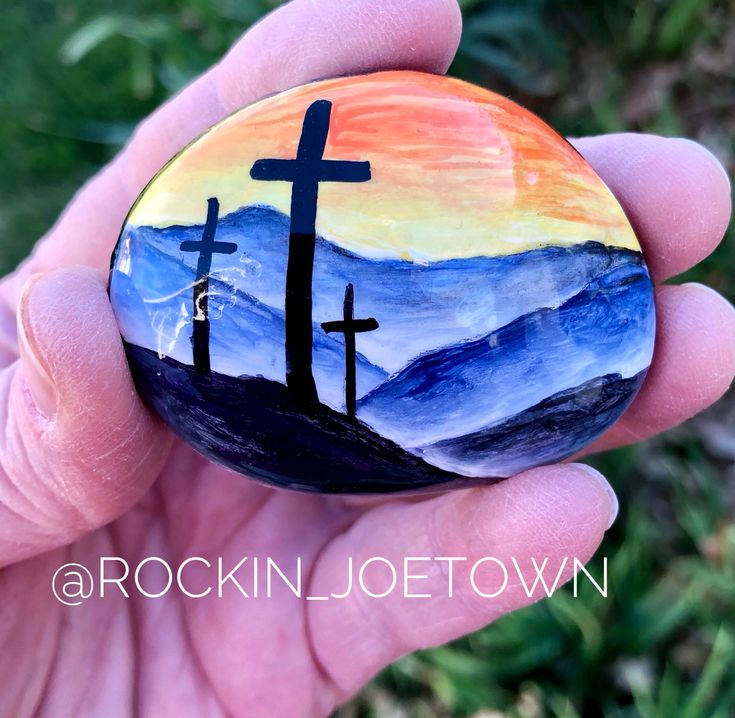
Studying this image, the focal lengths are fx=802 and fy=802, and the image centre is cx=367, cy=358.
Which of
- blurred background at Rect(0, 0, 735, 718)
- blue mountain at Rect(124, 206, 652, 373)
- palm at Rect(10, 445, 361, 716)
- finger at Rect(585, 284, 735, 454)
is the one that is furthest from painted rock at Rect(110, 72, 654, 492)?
blurred background at Rect(0, 0, 735, 718)

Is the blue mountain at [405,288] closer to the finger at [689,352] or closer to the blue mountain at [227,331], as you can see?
the blue mountain at [227,331]

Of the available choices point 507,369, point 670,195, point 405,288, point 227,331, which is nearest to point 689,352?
point 670,195

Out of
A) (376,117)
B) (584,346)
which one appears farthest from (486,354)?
(376,117)

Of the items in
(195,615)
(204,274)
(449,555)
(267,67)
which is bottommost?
(195,615)

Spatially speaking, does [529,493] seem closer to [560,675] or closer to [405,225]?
[405,225]

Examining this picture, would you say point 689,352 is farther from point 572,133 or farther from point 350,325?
point 572,133

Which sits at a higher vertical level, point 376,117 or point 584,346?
point 376,117
